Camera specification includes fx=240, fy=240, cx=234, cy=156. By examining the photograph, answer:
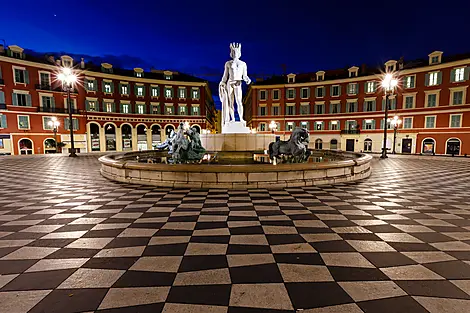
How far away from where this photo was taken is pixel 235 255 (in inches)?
116

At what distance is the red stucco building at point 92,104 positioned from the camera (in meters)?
28.4

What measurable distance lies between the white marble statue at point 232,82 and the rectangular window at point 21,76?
30.2 metres

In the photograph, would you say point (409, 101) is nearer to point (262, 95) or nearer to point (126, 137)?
point (262, 95)

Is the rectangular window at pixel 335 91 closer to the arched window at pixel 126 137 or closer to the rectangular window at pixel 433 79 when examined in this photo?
the rectangular window at pixel 433 79

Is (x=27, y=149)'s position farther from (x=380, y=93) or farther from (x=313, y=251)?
(x=380, y=93)

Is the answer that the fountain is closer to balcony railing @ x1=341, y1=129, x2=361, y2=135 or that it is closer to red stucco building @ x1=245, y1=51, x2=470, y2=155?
red stucco building @ x1=245, y1=51, x2=470, y2=155

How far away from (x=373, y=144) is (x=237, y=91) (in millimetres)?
30199

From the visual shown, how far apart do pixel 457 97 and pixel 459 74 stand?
2572mm

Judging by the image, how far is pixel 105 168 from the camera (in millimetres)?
9508

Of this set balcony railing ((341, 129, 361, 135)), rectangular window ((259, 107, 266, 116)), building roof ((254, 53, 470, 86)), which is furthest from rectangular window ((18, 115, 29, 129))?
balcony railing ((341, 129, 361, 135))

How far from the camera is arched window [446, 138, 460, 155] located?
28062 millimetres

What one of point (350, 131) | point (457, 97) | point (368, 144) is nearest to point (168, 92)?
point (350, 131)

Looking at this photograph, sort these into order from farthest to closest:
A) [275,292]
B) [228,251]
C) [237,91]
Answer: [237,91] → [228,251] → [275,292]

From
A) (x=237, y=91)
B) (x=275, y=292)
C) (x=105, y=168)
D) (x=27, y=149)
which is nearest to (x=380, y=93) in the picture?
(x=237, y=91)
